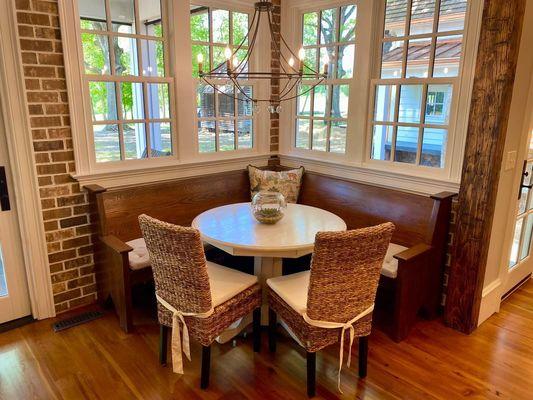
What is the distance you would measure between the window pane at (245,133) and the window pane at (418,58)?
151cm

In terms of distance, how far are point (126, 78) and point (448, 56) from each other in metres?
2.30

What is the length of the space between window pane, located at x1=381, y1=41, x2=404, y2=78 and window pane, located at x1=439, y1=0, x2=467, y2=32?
0.33 meters

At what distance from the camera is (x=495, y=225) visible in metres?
2.60

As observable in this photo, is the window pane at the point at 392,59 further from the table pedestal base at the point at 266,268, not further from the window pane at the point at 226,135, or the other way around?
the table pedestal base at the point at 266,268

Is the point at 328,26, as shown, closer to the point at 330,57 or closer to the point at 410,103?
the point at 330,57

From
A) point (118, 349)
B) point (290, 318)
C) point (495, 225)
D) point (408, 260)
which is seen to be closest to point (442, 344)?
point (408, 260)

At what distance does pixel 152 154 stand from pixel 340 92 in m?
1.69

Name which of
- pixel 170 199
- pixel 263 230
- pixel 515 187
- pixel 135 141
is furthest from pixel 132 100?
pixel 515 187

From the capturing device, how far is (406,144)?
3053 millimetres

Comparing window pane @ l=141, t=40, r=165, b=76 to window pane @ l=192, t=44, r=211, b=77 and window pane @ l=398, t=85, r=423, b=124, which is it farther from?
window pane @ l=398, t=85, r=423, b=124

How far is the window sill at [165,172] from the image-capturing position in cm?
283

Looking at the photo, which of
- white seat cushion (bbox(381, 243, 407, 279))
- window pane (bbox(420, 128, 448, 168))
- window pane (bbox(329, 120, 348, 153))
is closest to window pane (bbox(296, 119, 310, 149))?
window pane (bbox(329, 120, 348, 153))

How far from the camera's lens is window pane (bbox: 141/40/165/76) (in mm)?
2965

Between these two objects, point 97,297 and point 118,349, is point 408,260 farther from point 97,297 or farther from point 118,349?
point 97,297
